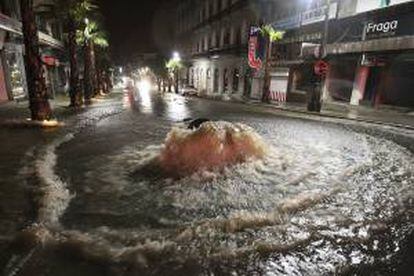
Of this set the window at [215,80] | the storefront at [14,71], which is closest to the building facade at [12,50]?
the storefront at [14,71]

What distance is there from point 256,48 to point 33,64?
2505 centimetres

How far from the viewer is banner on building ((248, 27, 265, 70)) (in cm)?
3431

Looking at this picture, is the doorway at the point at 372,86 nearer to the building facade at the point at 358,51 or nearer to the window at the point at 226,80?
the building facade at the point at 358,51

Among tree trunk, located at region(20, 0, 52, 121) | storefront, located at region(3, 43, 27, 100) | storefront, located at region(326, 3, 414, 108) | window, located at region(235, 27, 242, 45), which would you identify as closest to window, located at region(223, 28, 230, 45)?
window, located at region(235, 27, 242, 45)

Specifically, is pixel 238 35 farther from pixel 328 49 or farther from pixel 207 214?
pixel 207 214

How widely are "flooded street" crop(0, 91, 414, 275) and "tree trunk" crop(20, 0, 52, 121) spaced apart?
498cm

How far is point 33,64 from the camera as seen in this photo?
13.3 m

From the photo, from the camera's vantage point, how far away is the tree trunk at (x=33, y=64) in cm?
1325

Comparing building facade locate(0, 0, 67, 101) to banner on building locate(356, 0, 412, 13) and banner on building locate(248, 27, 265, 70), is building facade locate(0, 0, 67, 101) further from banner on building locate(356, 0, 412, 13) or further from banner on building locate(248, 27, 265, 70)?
banner on building locate(356, 0, 412, 13)

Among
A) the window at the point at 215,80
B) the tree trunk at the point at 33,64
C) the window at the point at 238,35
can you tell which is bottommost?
the window at the point at 215,80

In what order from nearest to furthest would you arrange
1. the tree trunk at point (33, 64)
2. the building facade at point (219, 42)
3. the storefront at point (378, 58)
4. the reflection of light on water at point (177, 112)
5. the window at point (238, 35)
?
the tree trunk at point (33, 64), the reflection of light on water at point (177, 112), the storefront at point (378, 58), the building facade at point (219, 42), the window at point (238, 35)

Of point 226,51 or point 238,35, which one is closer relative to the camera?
point 238,35

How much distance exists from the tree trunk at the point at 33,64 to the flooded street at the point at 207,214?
4977mm

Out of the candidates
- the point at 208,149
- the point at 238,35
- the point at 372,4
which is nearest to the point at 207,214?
the point at 208,149
